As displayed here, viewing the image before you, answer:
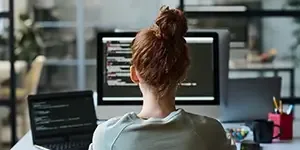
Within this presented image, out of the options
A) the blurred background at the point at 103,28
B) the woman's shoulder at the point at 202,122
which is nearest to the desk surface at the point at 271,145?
the woman's shoulder at the point at 202,122

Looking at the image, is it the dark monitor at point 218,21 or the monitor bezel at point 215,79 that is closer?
the monitor bezel at point 215,79

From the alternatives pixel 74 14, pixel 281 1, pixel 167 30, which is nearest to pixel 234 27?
pixel 281 1

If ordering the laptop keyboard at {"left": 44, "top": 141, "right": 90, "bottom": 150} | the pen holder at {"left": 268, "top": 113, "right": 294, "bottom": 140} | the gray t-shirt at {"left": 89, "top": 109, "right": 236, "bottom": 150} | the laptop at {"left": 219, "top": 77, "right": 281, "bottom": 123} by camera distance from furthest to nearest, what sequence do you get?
the laptop at {"left": 219, "top": 77, "right": 281, "bottom": 123}
the pen holder at {"left": 268, "top": 113, "right": 294, "bottom": 140}
the laptop keyboard at {"left": 44, "top": 141, "right": 90, "bottom": 150}
the gray t-shirt at {"left": 89, "top": 109, "right": 236, "bottom": 150}

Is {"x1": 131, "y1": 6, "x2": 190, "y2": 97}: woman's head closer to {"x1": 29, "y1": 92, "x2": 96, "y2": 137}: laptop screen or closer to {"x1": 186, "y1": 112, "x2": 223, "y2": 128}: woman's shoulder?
{"x1": 186, "y1": 112, "x2": 223, "y2": 128}: woman's shoulder

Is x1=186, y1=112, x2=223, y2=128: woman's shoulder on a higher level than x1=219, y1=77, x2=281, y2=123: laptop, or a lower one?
higher

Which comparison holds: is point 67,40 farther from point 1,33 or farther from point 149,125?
point 149,125

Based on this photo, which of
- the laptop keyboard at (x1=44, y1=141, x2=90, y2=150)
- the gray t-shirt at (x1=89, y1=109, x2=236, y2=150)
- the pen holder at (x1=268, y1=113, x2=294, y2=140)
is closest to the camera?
the gray t-shirt at (x1=89, y1=109, x2=236, y2=150)

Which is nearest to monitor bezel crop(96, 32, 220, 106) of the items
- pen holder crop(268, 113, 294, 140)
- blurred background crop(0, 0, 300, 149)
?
pen holder crop(268, 113, 294, 140)

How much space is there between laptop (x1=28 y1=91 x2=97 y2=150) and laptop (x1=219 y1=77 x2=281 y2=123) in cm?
66

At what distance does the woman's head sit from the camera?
4.80 ft

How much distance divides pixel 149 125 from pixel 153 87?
109mm

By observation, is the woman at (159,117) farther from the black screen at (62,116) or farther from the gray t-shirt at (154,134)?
the black screen at (62,116)

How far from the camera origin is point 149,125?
146cm

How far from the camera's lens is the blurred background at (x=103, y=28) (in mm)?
4793
